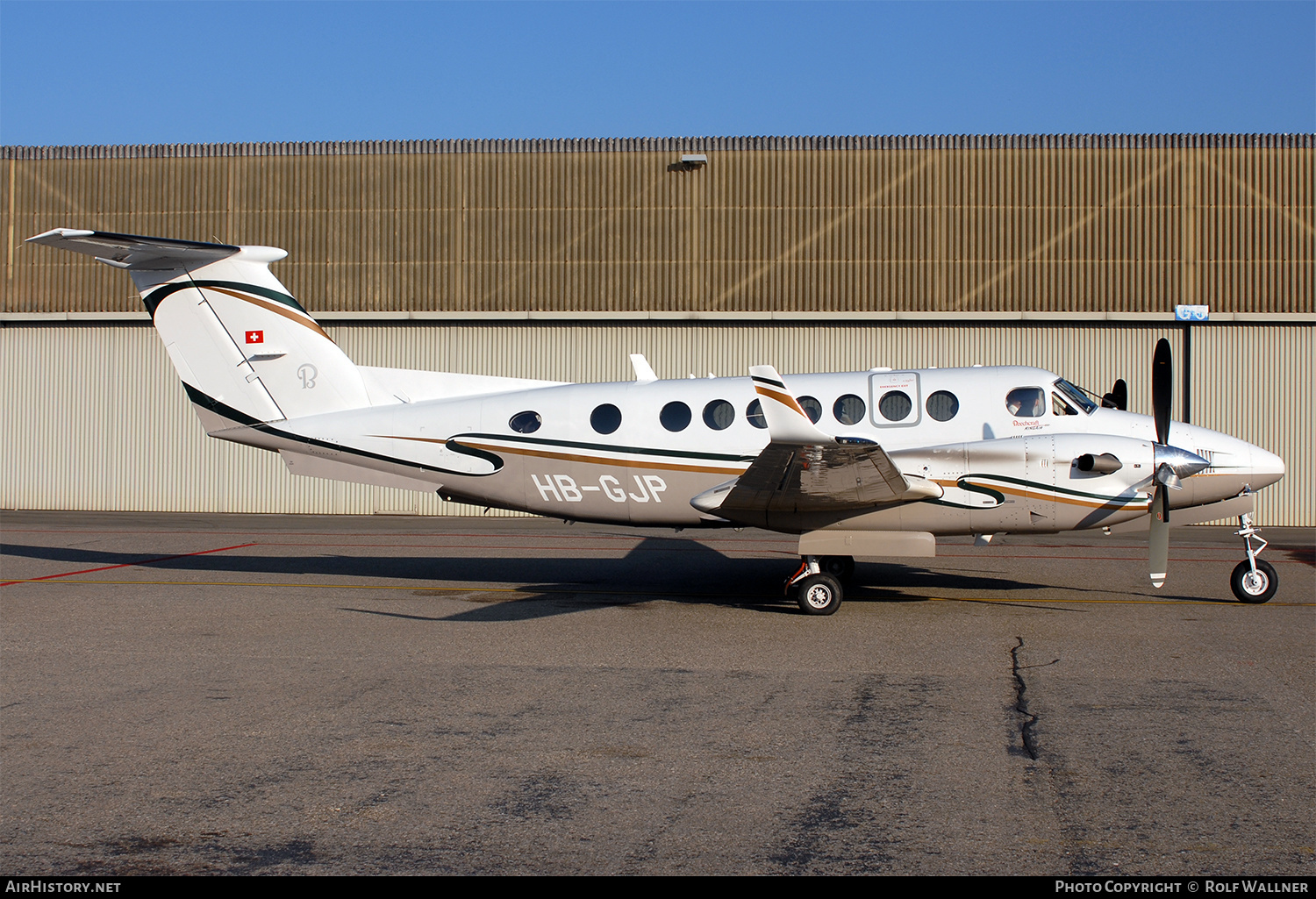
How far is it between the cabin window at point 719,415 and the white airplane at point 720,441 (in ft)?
0.06

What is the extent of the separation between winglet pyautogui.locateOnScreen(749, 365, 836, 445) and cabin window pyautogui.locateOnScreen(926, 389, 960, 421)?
2.77m

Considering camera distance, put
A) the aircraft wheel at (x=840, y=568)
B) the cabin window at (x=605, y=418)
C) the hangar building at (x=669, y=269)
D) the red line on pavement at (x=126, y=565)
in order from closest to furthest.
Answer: the cabin window at (x=605, y=418)
the aircraft wheel at (x=840, y=568)
the red line on pavement at (x=126, y=565)
the hangar building at (x=669, y=269)

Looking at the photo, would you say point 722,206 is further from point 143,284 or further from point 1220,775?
point 1220,775

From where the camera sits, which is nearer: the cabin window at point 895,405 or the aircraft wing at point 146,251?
the aircraft wing at point 146,251

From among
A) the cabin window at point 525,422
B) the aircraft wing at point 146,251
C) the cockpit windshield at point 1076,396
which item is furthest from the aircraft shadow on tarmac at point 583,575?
the aircraft wing at point 146,251

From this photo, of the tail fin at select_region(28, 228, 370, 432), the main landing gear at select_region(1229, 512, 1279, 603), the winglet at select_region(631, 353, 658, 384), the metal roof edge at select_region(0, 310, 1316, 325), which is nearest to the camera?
the main landing gear at select_region(1229, 512, 1279, 603)

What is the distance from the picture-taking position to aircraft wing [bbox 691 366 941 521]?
9.55 metres

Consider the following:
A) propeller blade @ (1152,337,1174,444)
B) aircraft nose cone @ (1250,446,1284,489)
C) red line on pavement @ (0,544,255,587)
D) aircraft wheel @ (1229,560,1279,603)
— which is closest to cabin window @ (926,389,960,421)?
propeller blade @ (1152,337,1174,444)

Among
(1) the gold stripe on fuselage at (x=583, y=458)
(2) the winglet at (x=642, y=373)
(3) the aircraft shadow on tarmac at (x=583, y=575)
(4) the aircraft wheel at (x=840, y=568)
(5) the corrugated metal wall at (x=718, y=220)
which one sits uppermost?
(5) the corrugated metal wall at (x=718, y=220)

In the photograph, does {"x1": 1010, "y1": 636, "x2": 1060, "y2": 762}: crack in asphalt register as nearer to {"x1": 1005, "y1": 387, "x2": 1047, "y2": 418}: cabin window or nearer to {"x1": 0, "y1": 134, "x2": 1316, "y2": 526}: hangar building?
{"x1": 1005, "y1": 387, "x2": 1047, "y2": 418}: cabin window

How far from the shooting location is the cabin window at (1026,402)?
11961 mm

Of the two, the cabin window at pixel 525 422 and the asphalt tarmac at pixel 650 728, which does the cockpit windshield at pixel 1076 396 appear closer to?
the asphalt tarmac at pixel 650 728

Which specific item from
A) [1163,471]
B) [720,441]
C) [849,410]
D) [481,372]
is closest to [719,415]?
[720,441]

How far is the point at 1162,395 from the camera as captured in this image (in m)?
11.5
